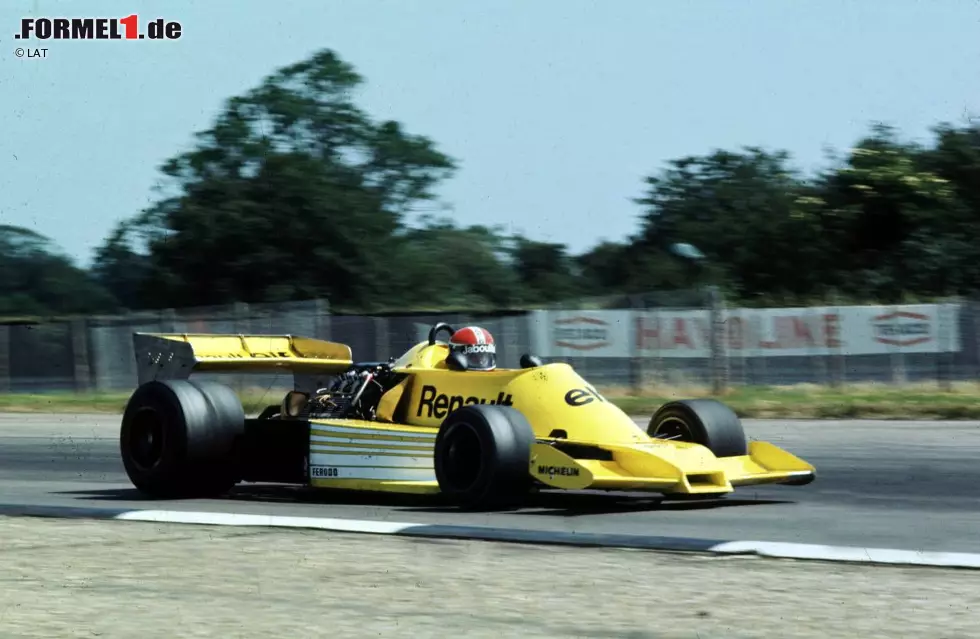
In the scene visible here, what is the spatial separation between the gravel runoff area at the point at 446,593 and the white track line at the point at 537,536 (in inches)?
8.0

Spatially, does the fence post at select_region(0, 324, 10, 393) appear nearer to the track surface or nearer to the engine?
the track surface

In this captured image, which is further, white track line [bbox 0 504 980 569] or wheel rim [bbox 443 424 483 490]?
wheel rim [bbox 443 424 483 490]

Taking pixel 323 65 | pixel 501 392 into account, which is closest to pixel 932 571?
pixel 501 392

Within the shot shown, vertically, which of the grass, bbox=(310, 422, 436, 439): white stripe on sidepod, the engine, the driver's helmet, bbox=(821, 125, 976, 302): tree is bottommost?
the grass

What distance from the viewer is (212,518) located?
10438 mm

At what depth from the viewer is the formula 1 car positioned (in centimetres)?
1033

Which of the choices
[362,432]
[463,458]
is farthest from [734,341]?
[463,458]

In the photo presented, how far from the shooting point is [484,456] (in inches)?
406

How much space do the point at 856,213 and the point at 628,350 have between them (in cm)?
1897

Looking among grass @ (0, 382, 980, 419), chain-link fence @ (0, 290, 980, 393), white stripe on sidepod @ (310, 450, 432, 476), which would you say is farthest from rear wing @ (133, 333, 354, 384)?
chain-link fence @ (0, 290, 980, 393)

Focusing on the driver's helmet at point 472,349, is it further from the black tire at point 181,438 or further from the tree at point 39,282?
the tree at point 39,282

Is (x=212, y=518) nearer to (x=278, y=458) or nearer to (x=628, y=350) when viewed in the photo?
(x=278, y=458)

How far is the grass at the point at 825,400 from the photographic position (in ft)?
69.7

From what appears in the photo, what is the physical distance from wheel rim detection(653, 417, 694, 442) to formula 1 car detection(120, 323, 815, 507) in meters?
0.01
